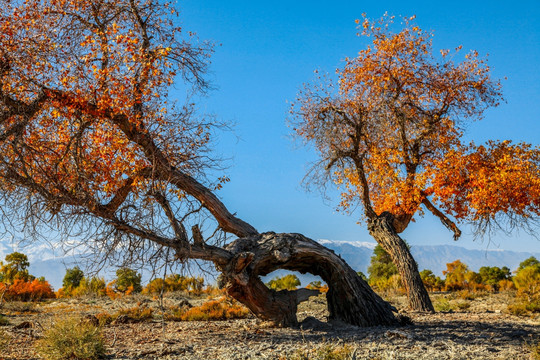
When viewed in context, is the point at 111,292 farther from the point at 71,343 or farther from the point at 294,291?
the point at 71,343

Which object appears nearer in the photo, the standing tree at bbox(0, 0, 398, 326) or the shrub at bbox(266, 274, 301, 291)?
the standing tree at bbox(0, 0, 398, 326)

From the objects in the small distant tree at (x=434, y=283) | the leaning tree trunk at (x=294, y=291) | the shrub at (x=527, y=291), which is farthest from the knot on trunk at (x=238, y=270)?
the small distant tree at (x=434, y=283)

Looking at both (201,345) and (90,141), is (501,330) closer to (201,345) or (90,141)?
(201,345)

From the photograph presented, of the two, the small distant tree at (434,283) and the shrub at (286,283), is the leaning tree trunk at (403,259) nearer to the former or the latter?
the shrub at (286,283)

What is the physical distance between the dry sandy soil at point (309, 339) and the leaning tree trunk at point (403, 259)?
1.85 m

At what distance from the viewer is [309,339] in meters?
7.64

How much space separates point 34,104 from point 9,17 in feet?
8.20

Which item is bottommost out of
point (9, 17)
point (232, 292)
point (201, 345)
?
point (201, 345)

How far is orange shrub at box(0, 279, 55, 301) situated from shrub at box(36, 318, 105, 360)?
10904 mm

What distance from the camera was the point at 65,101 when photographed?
8719 mm

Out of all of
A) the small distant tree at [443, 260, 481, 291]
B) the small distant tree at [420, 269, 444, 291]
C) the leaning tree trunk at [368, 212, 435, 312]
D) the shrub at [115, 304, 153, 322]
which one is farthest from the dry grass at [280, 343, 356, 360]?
the small distant tree at [420, 269, 444, 291]

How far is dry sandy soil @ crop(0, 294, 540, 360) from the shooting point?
658cm

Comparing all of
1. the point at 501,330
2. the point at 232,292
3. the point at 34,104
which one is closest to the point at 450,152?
the point at 501,330

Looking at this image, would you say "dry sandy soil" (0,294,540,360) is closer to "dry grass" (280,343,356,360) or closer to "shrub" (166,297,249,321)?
"dry grass" (280,343,356,360)
